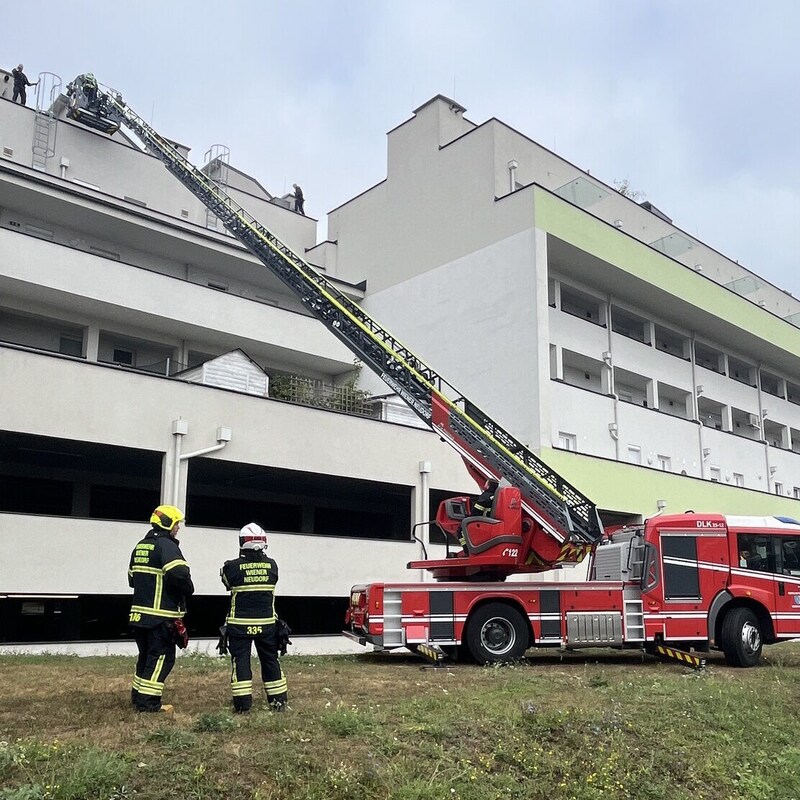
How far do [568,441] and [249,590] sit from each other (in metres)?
20.0

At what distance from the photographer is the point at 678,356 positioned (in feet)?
115

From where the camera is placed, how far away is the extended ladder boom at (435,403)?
1524 centimetres

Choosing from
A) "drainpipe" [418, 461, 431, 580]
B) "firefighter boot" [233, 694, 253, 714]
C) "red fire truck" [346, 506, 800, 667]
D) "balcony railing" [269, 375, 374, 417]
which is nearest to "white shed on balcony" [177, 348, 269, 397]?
"balcony railing" [269, 375, 374, 417]

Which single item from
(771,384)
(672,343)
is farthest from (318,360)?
(771,384)

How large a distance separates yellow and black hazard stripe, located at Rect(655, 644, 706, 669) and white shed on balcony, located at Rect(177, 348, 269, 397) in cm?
1035

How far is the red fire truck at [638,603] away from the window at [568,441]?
1127 cm

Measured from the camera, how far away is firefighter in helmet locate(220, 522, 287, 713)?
8.47m

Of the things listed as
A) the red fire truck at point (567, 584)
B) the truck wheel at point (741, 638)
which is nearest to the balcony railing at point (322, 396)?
the red fire truck at point (567, 584)

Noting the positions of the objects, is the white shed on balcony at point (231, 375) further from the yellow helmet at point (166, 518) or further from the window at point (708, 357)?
the window at point (708, 357)

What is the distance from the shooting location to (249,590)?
8.59 metres

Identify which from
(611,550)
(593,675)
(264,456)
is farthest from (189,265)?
(593,675)

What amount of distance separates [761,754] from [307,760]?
4.79 metres

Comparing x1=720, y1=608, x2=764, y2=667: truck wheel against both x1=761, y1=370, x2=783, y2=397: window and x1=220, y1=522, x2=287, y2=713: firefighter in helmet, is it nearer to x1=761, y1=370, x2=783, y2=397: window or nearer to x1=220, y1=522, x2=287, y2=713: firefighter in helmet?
x1=220, y1=522, x2=287, y2=713: firefighter in helmet

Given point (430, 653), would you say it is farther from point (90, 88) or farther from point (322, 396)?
point (90, 88)
